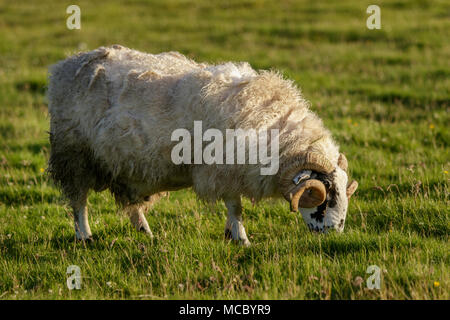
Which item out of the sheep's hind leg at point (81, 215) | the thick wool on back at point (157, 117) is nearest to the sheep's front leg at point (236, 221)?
the thick wool on back at point (157, 117)

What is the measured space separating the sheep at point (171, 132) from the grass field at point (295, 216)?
42cm

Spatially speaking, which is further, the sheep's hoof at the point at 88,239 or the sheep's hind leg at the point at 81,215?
the sheep's hind leg at the point at 81,215

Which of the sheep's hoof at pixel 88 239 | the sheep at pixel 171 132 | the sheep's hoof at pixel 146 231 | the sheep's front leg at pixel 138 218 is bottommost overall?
the sheep's hoof at pixel 88 239

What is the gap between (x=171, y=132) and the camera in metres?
5.80

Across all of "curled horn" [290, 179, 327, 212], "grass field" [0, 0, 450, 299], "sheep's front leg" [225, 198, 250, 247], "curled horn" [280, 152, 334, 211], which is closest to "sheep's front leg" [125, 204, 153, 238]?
"grass field" [0, 0, 450, 299]

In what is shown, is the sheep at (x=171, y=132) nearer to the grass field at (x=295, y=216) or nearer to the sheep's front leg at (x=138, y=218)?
the sheep's front leg at (x=138, y=218)

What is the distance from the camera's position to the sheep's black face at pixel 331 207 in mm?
5430

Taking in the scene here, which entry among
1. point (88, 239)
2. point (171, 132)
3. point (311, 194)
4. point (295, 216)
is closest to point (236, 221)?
point (311, 194)

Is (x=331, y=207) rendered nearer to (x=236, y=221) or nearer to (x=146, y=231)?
(x=236, y=221)

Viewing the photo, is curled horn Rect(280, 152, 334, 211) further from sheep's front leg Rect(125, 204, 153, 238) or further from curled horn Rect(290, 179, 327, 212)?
sheep's front leg Rect(125, 204, 153, 238)

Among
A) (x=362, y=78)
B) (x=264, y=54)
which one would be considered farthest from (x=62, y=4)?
(x=362, y=78)

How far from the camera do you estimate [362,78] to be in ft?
44.5

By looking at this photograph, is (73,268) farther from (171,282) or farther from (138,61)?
(138,61)

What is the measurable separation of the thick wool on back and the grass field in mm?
574
